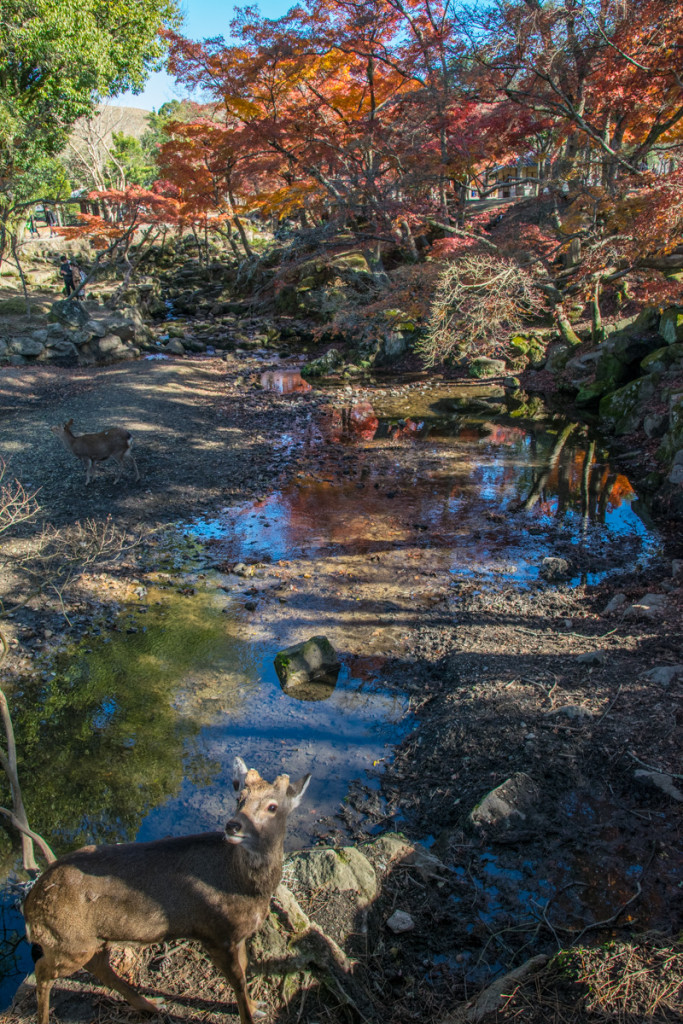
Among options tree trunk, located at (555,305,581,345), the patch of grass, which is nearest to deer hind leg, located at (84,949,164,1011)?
tree trunk, located at (555,305,581,345)

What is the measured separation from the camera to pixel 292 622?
7.11 m

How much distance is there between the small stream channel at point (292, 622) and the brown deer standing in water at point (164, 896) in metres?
1.25

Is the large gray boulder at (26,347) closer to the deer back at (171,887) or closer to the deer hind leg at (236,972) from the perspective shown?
the deer back at (171,887)

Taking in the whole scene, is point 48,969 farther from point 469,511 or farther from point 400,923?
point 469,511

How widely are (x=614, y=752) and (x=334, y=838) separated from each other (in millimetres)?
2048

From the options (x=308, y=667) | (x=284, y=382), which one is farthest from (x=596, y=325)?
(x=308, y=667)

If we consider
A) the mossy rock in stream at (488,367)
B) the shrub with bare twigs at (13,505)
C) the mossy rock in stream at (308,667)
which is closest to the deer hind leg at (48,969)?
the shrub with bare twigs at (13,505)

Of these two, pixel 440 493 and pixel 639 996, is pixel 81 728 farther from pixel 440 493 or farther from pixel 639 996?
pixel 440 493

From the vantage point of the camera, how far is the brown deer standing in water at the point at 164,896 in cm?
272

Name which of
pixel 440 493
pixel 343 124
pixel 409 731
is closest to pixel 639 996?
pixel 409 731

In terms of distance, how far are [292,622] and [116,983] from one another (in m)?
4.34

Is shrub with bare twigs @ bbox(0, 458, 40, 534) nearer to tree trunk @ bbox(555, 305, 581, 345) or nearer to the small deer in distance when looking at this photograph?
the small deer in distance

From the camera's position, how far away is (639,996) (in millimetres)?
2715

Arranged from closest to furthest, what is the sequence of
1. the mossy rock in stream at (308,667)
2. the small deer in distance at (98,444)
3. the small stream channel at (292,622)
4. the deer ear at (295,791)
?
1. the deer ear at (295,791)
2. the small stream channel at (292,622)
3. the mossy rock in stream at (308,667)
4. the small deer in distance at (98,444)
